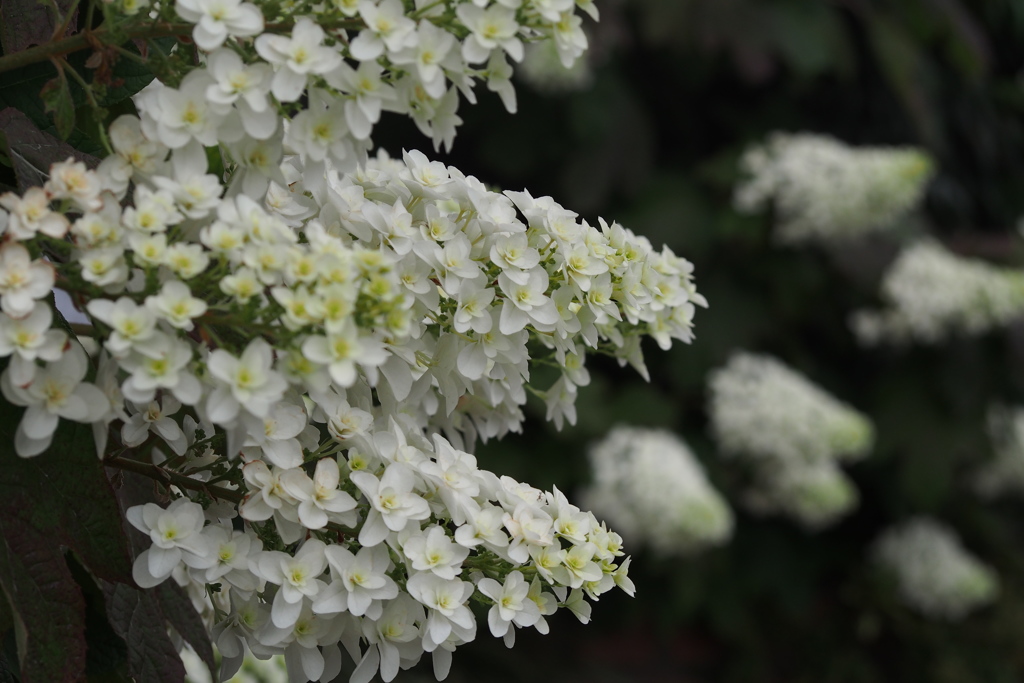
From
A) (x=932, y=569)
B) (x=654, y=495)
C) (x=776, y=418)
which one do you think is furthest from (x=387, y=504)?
(x=932, y=569)

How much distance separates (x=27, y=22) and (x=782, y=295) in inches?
92.0

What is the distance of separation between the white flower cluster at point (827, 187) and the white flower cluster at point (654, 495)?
62 cm

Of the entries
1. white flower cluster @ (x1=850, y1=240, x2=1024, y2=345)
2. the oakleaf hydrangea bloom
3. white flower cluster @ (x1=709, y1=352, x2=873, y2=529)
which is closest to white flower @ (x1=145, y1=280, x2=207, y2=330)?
white flower cluster @ (x1=709, y1=352, x2=873, y2=529)

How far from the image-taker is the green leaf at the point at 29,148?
0.53m

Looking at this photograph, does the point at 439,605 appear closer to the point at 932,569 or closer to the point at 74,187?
the point at 74,187

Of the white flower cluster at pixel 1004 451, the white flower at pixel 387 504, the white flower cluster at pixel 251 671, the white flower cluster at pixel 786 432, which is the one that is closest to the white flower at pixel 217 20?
the white flower at pixel 387 504

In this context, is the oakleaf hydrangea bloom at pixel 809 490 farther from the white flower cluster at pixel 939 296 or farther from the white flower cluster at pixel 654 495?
the white flower cluster at pixel 939 296

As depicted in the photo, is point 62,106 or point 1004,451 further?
point 1004,451

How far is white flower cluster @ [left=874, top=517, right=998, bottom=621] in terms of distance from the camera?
112 inches

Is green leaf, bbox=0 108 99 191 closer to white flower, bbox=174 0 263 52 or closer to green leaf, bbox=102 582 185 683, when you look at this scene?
white flower, bbox=174 0 263 52

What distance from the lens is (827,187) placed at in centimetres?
239

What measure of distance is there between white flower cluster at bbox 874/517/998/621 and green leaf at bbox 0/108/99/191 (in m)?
2.80

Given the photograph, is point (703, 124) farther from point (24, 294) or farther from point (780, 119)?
point (24, 294)

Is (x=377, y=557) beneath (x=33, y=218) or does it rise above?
beneath
